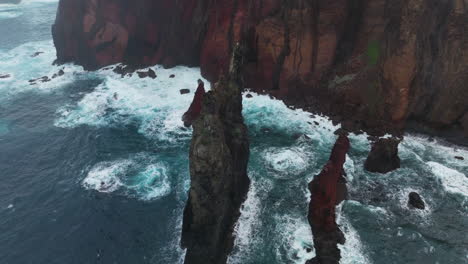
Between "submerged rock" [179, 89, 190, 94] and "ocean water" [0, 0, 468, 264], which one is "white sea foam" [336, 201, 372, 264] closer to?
"ocean water" [0, 0, 468, 264]

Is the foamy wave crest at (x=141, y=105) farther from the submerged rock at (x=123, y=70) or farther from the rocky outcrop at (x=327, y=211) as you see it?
the rocky outcrop at (x=327, y=211)

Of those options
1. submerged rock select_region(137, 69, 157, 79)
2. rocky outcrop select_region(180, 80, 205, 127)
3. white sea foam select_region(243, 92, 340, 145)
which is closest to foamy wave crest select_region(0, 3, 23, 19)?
submerged rock select_region(137, 69, 157, 79)

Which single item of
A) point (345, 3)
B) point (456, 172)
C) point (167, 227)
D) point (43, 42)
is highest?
point (345, 3)

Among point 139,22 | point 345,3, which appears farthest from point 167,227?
point 139,22

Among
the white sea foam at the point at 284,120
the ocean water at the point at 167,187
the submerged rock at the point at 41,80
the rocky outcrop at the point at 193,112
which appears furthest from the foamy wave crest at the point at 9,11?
the white sea foam at the point at 284,120

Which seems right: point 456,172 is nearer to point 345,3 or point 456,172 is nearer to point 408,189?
point 408,189

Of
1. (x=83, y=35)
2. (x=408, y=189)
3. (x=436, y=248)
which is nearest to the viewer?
(x=436, y=248)

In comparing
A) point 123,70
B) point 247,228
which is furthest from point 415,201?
point 123,70
